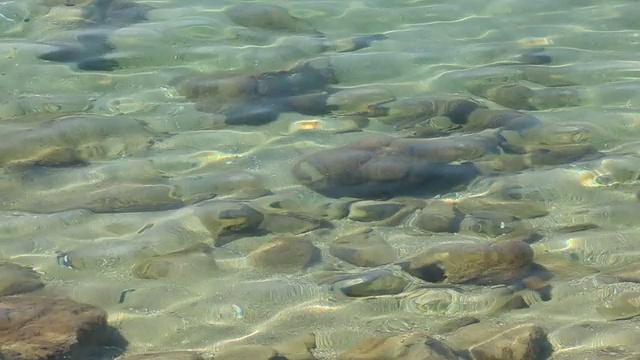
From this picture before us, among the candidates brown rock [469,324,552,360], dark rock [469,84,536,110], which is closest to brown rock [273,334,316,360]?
brown rock [469,324,552,360]

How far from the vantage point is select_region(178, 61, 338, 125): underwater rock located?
572 cm

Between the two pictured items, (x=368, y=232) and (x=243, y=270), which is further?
(x=368, y=232)

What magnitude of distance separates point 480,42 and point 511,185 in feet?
7.23

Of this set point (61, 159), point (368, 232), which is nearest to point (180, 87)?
point (61, 159)

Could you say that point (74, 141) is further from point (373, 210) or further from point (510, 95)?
point (510, 95)

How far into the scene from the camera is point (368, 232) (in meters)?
4.42

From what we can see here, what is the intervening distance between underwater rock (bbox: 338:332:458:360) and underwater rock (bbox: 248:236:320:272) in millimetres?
662

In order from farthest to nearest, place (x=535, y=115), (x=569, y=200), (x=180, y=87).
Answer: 1. (x=180, y=87)
2. (x=535, y=115)
3. (x=569, y=200)

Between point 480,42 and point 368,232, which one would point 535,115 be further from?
point 368,232

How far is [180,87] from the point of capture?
19.9 ft

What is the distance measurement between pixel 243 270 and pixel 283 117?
1.75 m

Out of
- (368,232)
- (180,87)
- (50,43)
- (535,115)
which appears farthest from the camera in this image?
(50,43)

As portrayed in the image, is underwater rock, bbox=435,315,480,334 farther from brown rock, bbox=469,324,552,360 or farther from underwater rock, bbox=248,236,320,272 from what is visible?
underwater rock, bbox=248,236,320,272

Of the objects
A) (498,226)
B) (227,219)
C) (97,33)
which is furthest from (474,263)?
(97,33)
